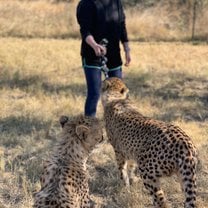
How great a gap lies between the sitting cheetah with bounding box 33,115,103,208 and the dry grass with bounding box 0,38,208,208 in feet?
3.45

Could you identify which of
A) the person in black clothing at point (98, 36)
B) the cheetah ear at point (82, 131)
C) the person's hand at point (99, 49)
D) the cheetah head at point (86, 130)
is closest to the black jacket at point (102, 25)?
the person in black clothing at point (98, 36)

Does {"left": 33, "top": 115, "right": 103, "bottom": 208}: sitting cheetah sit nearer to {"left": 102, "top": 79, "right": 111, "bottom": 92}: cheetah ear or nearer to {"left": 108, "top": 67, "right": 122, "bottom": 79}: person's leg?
{"left": 102, "top": 79, "right": 111, "bottom": 92}: cheetah ear

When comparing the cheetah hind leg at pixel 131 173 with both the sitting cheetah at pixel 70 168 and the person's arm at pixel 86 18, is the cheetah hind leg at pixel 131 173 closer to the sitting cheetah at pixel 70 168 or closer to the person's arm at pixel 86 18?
the person's arm at pixel 86 18

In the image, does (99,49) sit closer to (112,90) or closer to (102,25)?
(102,25)

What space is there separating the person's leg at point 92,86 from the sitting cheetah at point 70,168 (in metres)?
1.65

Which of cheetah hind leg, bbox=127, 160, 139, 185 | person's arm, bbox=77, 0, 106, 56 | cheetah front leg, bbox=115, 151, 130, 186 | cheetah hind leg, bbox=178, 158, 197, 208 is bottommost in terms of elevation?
cheetah hind leg, bbox=127, 160, 139, 185

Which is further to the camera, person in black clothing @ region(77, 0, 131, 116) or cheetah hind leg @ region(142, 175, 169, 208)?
person in black clothing @ region(77, 0, 131, 116)

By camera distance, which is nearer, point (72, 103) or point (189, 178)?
point (189, 178)

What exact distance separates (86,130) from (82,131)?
0.09 ft

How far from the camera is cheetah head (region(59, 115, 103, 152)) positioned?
345 centimetres

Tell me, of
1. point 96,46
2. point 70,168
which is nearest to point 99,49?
point 96,46

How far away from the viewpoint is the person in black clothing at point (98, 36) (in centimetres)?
500

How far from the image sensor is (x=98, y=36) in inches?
202

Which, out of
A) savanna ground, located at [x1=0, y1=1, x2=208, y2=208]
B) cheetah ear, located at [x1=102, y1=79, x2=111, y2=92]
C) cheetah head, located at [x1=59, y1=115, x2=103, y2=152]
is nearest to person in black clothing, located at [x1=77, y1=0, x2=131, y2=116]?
cheetah ear, located at [x1=102, y1=79, x2=111, y2=92]
